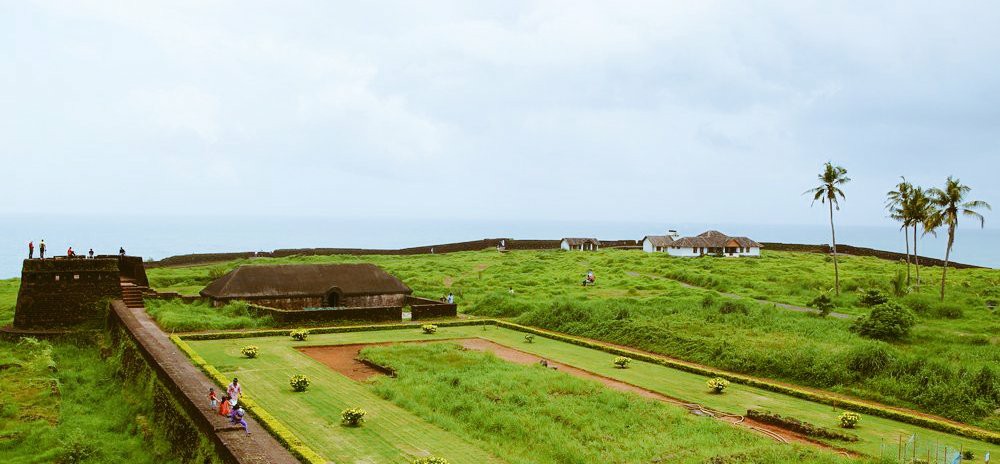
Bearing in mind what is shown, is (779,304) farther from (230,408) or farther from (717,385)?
(230,408)

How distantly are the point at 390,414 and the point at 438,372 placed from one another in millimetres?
5211

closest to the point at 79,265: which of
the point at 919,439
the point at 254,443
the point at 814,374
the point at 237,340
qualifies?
the point at 237,340

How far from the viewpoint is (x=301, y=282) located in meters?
41.8

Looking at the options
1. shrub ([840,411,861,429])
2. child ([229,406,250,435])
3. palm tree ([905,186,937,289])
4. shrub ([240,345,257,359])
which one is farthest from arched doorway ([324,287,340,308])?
palm tree ([905,186,937,289])

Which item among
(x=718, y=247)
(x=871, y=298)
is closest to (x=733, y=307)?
(x=871, y=298)

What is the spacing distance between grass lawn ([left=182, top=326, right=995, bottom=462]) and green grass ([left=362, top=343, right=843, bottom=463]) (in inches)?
36.5

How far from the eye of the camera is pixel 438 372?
25.6 meters

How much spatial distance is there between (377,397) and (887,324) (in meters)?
22.3

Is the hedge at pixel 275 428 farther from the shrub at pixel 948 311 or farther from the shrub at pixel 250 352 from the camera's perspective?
the shrub at pixel 948 311

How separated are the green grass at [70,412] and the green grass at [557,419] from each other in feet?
24.5

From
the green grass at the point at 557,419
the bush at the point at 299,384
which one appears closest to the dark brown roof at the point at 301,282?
the green grass at the point at 557,419

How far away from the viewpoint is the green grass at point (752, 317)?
23.5 m

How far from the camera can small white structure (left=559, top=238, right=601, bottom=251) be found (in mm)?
91250

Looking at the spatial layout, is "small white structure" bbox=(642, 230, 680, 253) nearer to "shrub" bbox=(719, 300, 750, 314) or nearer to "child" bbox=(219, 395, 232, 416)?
"shrub" bbox=(719, 300, 750, 314)
